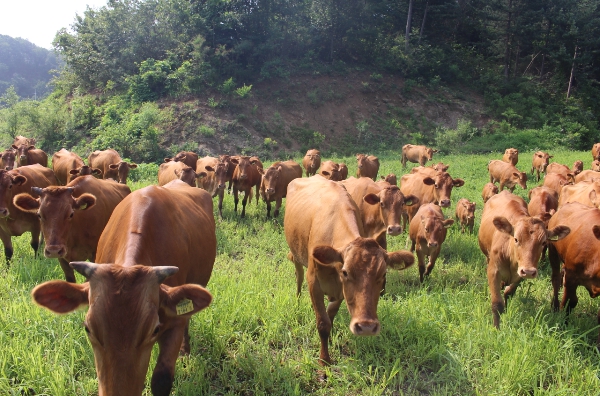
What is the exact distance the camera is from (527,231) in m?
5.46

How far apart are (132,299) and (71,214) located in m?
3.46

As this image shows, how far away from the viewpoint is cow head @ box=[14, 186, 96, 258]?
16.6ft

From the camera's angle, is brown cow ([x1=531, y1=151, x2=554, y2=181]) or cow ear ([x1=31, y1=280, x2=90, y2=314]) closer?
cow ear ([x1=31, y1=280, x2=90, y2=314])

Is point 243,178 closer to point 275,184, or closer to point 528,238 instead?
point 275,184

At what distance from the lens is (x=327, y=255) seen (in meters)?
3.98

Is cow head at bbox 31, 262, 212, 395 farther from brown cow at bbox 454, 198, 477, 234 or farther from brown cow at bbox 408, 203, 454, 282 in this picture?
brown cow at bbox 454, 198, 477, 234

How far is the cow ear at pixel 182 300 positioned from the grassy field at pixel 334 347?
1.53 metres

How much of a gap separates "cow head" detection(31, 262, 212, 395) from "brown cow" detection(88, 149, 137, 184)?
10.5 meters

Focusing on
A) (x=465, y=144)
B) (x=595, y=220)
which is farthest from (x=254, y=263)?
(x=465, y=144)

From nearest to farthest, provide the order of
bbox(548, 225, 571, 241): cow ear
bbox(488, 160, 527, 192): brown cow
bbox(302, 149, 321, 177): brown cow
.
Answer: bbox(548, 225, 571, 241): cow ear < bbox(488, 160, 527, 192): brown cow < bbox(302, 149, 321, 177): brown cow

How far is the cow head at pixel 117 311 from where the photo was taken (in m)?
2.46

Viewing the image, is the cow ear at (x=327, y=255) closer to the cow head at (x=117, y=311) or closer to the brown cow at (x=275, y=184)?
the cow head at (x=117, y=311)

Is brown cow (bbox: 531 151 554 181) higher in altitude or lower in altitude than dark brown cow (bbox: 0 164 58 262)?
higher

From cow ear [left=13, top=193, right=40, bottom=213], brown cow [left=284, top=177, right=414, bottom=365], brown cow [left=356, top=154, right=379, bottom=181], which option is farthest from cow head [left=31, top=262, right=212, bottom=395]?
brown cow [left=356, top=154, right=379, bottom=181]
